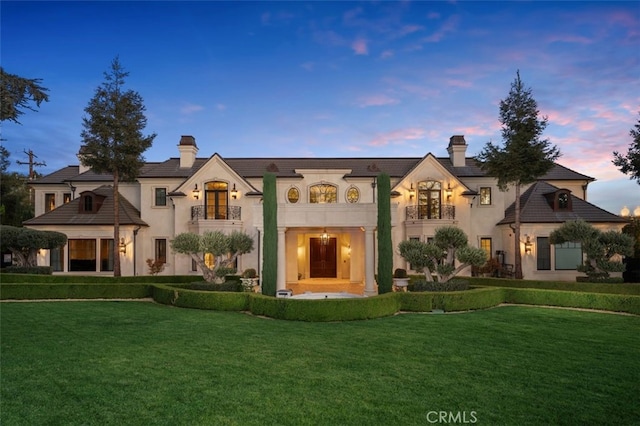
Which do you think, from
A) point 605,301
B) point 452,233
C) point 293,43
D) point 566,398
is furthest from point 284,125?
point 566,398

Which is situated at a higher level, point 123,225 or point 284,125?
point 284,125

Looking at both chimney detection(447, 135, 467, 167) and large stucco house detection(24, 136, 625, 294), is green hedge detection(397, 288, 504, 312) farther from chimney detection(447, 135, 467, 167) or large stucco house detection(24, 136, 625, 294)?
chimney detection(447, 135, 467, 167)

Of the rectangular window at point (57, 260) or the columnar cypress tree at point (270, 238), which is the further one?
the rectangular window at point (57, 260)

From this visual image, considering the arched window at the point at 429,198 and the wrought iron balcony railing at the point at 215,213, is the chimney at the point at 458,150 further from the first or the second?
the wrought iron balcony railing at the point at 215,213

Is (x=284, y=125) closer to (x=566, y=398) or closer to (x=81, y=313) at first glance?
(x=81, y=313)

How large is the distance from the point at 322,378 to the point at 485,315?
30.4 ft

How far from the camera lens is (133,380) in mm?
6570

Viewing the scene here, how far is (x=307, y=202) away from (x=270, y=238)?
9534 millimetres

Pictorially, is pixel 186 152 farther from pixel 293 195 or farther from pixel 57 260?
pixel 57 260

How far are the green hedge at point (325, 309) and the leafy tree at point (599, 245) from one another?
1157 centimetres

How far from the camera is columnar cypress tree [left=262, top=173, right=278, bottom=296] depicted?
15648mm

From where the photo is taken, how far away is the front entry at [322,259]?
25016 mm

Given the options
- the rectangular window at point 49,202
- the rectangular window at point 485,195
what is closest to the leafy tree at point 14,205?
the rectangular window at point 49,202

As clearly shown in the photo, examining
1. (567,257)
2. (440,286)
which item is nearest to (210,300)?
(440,286)
